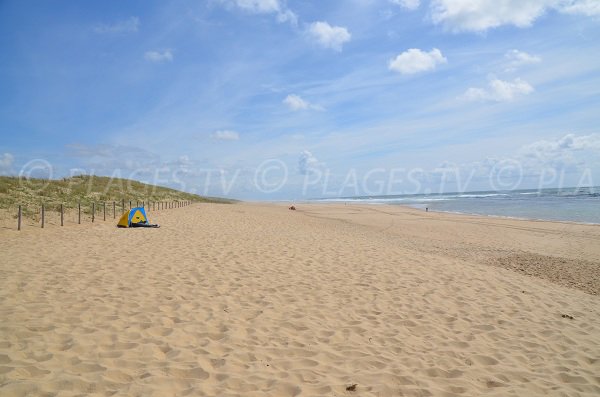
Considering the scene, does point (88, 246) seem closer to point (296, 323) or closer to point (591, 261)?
point (296, 323)

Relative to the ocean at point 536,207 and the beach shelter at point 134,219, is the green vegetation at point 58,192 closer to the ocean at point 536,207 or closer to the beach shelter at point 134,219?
the beach shelter at point 134,219

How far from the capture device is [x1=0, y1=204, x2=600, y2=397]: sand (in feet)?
12.3

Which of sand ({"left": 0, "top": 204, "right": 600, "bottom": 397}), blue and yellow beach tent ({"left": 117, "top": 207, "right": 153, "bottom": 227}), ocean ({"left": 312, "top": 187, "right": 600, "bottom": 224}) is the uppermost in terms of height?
ocean ({"left": 312, "top": 187, "right": 600, "bottom": 224})

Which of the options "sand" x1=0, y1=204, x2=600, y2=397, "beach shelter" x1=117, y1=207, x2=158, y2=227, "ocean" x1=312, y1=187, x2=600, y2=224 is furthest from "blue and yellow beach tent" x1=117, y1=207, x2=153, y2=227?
"ocean" x1=312, y1=187, x2=600, y2=224

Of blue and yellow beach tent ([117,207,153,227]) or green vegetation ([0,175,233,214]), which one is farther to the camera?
green vegetation ([0,175,233,214])

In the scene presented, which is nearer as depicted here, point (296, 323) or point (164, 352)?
point (164, 352)

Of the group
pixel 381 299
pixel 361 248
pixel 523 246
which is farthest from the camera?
pixel 523 246

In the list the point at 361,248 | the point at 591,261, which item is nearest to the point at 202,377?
the point at 361,248

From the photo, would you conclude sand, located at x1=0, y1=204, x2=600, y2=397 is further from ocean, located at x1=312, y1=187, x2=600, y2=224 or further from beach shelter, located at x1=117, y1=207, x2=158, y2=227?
ocean, located at x1=312, y1=187, x2=600, y2=224

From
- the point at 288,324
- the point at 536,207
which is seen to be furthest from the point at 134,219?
the point at 536,207

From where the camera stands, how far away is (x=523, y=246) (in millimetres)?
14453

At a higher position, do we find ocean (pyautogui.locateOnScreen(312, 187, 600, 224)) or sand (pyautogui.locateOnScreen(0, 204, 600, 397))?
ocean (pyautogui.locateOnScreen(312, 187, 600, 224))

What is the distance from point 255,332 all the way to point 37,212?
17.8m

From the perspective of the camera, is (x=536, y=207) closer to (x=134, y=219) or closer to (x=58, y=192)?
(x=134, y=219)
